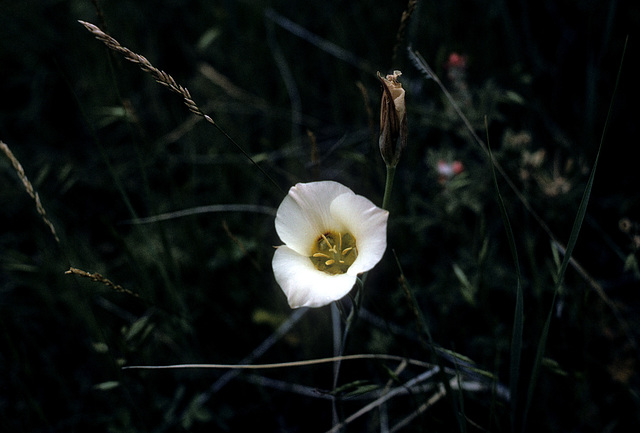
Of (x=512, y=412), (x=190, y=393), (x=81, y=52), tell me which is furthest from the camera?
(x=81, y=52)

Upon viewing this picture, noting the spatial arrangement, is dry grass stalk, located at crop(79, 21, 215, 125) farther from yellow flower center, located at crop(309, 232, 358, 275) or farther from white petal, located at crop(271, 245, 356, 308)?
yellow flower center, located at crop(309, 232, 358, 275)

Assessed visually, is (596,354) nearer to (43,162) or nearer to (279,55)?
(279,55)

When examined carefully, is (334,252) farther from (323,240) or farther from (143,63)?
(143,63)

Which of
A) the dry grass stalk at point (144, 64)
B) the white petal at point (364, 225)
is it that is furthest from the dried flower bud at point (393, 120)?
the dry grass stalk at point (144, 64)

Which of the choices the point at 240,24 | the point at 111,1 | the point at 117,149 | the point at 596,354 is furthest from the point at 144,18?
the point at 596,354

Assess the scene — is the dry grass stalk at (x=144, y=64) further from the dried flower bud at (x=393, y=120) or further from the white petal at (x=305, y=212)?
the dried flower bud at (x=393, y=120)
